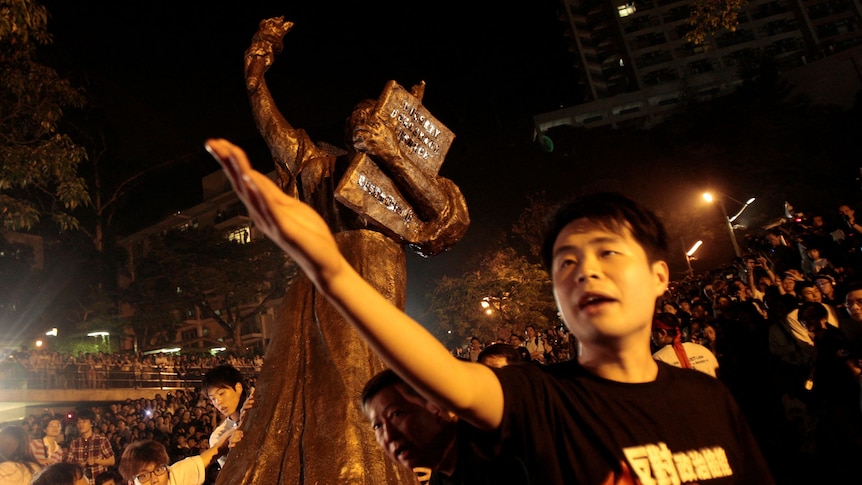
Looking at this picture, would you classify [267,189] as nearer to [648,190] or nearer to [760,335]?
[760,335]

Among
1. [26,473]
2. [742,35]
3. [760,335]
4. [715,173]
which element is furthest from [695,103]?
[26,473]

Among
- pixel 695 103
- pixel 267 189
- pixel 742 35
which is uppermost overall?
pixel 742 35

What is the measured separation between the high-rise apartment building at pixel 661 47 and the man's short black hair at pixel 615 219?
54003mm

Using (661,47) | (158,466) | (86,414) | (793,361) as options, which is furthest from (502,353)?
(661,47)

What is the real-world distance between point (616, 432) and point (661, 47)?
65994mm

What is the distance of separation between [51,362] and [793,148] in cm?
3697

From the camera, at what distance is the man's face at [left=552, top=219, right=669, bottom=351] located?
57.3 inches

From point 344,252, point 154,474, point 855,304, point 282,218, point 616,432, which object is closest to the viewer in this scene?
point 282,218

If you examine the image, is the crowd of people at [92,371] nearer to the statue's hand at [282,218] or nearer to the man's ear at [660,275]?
the man's ear at [660,275]

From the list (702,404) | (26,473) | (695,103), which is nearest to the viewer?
(702,404)

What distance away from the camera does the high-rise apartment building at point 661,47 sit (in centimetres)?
5419

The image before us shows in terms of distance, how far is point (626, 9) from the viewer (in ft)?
205

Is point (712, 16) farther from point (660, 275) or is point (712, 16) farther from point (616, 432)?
point (616, 432)

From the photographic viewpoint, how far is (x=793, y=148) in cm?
3128
